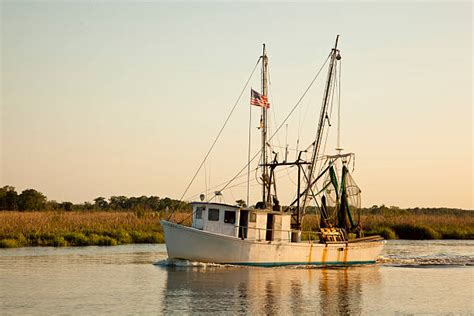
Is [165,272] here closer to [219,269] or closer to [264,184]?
[219,269]

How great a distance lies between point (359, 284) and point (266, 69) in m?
12.5

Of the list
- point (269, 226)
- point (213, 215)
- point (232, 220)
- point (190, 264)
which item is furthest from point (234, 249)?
point (269, 226)

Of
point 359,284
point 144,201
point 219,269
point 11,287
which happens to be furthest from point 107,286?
point 144,201

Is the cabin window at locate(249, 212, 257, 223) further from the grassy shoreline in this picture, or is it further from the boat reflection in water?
the grassy shoreline

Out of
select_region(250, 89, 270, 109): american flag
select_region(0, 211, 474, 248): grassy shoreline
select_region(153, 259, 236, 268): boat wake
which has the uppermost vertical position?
select_region(250, 89, 270, 109): american flag

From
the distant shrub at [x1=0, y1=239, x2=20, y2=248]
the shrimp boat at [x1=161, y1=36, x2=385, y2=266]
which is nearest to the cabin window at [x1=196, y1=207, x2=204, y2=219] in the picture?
the shrimp boat at [x1=161, y1=36, x2=385, y2=266]

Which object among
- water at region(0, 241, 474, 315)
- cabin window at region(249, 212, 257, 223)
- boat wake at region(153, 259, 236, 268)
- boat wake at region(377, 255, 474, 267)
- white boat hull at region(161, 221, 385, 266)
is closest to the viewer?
water at region(0, 241, 474, 315)

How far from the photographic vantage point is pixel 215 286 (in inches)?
1080

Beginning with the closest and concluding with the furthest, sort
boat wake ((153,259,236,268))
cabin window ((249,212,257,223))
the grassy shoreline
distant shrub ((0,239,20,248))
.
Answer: boat wake ((153,259,236,268)), cabin window ((249,212,257,223)), distant shrub ((0,239,20,248)), the grassy shoreline

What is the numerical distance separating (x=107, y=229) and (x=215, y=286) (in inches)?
979

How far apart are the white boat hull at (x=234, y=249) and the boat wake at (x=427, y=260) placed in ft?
17.2

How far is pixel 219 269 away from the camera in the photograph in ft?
108

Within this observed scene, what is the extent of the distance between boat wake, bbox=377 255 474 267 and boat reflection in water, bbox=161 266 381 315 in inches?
169

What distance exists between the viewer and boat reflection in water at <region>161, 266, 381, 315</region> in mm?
23000
